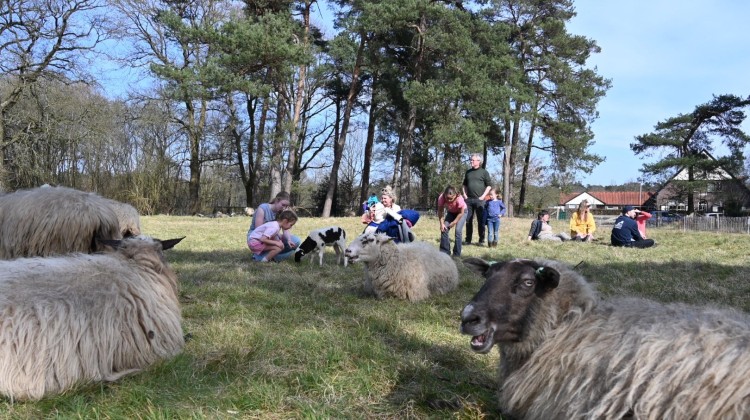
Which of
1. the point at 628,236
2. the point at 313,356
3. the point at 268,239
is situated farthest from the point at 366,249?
the point at 628,236

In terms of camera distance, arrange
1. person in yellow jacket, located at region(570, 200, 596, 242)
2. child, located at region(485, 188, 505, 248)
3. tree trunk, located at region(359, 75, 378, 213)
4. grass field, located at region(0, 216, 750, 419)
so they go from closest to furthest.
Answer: grass field, located at region(0, 216, 750, 419) → child, located at region(485, 188, 505, 248) → person in yellow jacket, located at region(570, 200, 596, 242) → tree trunk, located at region(359, 75, 378, 213)

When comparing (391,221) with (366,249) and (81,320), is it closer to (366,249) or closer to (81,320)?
(366,249)

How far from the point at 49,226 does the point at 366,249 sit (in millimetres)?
3715

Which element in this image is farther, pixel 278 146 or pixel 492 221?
pixel 278 146

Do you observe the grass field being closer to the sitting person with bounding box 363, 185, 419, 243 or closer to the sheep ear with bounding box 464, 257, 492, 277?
the sheep ear with bounding box 464, 257, 492, 277

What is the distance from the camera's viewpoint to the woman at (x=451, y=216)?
1052 centimetres

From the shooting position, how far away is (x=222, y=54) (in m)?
24.7

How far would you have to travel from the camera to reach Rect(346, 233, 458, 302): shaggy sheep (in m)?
6.71

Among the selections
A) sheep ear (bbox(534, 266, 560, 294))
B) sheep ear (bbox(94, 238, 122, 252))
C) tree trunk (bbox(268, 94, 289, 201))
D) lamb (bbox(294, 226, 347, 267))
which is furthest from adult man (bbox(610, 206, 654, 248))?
tree trunk (bbox(268, 94, 289, 201))

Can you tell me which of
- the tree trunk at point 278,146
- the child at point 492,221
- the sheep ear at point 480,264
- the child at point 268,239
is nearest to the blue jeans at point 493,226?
the child at point 492,221

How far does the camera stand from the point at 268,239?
9.98 meters

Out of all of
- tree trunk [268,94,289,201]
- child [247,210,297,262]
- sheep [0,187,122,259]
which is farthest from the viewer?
tree trunk [268,94,289,201]

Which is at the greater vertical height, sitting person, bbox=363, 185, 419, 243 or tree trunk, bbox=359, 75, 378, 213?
tree trunk, bbox=359, 75, 378, 213

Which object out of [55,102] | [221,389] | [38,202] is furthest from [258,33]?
[221,389]
